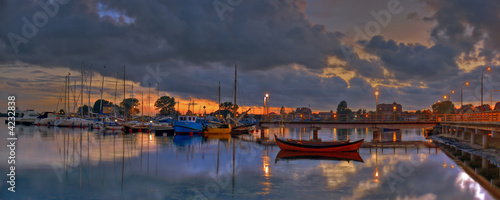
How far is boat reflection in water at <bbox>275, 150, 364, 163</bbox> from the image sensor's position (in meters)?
39.4

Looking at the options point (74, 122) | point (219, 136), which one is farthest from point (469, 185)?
point (74, 122)

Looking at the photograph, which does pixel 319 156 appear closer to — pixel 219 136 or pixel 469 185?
pixel 469 185

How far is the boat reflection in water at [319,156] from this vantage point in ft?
129

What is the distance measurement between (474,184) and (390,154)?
17.7 m

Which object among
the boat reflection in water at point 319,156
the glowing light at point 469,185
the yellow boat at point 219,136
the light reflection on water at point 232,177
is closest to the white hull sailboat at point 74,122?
the yellow boat at point 219,136

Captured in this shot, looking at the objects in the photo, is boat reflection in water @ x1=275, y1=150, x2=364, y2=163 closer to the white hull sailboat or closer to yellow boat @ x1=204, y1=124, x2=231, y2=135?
yellow boat @ x1=204, y1=124, x2=231, y2=135

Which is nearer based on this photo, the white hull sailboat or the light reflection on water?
the light reflection on water

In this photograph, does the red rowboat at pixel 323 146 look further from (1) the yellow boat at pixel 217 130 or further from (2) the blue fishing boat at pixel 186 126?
(2) the blue fishing boat at pixel 186 126

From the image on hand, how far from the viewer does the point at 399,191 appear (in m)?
23.8

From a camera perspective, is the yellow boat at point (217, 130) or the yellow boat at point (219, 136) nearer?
the yellow boat at point (219, 136)

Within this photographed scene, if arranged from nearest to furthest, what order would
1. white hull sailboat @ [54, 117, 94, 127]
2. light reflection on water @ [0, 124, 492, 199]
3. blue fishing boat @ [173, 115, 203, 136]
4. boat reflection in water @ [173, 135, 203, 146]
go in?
light reflection on water @ [0, 124, 492, 199], boat reflection in water @ [173, 135, 203, 146], blue fishing boat @ [173, 115, 203, 136], white hull sailboat @ [54, 117, 94, 127]

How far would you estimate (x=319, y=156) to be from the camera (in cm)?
4144

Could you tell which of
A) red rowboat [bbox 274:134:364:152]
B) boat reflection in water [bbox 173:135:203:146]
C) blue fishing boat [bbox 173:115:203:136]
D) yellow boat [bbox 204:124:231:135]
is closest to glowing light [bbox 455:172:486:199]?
red rowboat [bbox 274:134:364:152]

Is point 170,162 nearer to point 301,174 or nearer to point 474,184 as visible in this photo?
point 301,174
